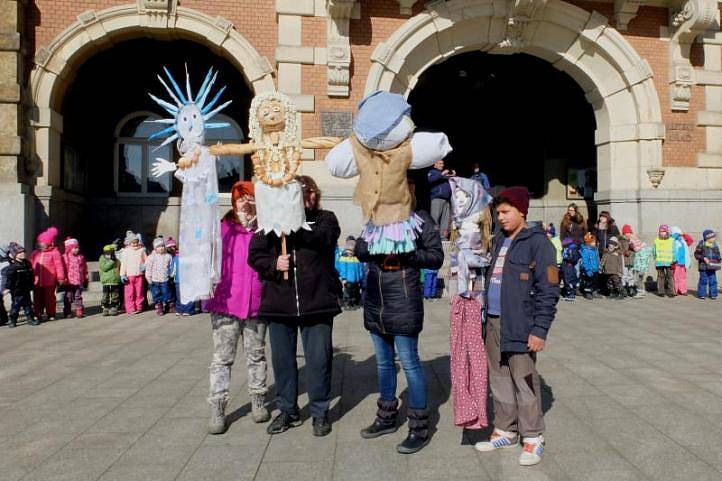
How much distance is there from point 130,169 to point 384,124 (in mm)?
13030

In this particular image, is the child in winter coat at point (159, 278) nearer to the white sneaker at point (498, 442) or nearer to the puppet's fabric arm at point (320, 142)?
the puppet's fabric arm at point (320, 142)

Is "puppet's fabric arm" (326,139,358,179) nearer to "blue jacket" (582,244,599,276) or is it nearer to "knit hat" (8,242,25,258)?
"knit hat" (8,242,25,258)

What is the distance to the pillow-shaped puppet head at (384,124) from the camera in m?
3.51

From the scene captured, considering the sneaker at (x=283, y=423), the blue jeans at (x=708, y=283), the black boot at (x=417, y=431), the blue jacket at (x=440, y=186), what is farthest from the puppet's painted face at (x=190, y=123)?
the blue jeans at (x=708, y=283)

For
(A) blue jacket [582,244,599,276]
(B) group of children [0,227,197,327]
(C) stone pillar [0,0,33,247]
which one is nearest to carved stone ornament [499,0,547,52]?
(A) blue jacket [582,244,599,276]

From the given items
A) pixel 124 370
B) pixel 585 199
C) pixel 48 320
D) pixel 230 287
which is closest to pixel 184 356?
pixel 124 370

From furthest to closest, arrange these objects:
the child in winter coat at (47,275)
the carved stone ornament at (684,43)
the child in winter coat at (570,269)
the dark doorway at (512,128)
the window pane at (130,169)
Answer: the dark doorway at (512,128), the window pane at (130,169), the carved stone ornament at (684,43), the child in winter coat at (570,269), the child in winter coat at (47,275)

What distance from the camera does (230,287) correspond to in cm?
397

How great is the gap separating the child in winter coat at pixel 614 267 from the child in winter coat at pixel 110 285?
9.46 m

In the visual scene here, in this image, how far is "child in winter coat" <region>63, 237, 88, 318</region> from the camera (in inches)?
364

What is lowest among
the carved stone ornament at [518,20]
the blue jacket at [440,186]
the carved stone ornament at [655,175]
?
the blue jacket at [440,186]

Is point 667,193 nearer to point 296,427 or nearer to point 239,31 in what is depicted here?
point 239,31

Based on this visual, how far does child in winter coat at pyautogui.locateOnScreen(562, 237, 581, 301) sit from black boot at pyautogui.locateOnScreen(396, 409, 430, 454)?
8088mm

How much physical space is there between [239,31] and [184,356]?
26.3 ft
